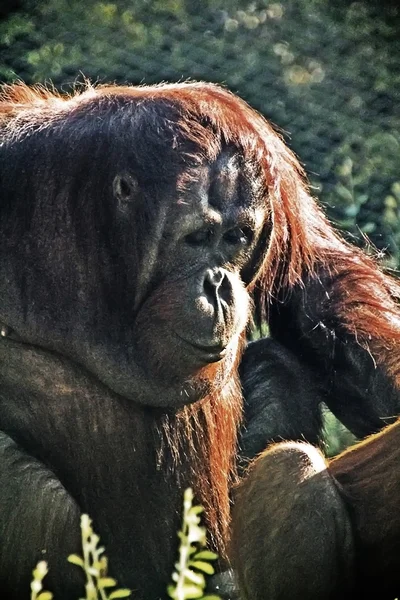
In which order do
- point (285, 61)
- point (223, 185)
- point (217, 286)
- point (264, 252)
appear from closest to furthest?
point (217, 286) < point (223, 185) < point (264, 252) < point (285, 61)

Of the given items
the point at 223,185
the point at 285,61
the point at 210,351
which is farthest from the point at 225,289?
the point at 285,61

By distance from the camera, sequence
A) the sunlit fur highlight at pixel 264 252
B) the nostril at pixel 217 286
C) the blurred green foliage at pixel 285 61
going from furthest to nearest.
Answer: the blurred green foliage at pixel 285 61 → the sunlit fur highlight at pixel 264 252 → the nostril at pixel 217 286

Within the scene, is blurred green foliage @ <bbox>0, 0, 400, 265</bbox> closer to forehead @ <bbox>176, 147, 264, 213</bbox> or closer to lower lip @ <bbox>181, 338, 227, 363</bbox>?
forehead @ <bbox>176, 147, 264, 213</bbox>

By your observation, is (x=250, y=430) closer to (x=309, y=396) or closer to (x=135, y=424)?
(x=309, y=396)

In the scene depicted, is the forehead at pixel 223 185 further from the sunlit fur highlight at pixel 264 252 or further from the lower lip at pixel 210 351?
the lower lip at pixel 210 351

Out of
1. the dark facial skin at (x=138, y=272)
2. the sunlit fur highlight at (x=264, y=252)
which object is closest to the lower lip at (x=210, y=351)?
the dark facial skin at (x=138, y=272)

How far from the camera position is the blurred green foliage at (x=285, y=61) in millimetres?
4590

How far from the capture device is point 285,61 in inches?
194

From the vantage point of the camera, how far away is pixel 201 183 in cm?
291

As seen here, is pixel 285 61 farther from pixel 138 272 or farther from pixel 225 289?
pixel 225 289

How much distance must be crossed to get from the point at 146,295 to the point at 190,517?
1.14 metres

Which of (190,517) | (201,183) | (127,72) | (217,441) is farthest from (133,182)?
(127,72)

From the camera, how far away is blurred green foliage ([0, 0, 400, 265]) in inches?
181

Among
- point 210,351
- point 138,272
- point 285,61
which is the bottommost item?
point 210,351
